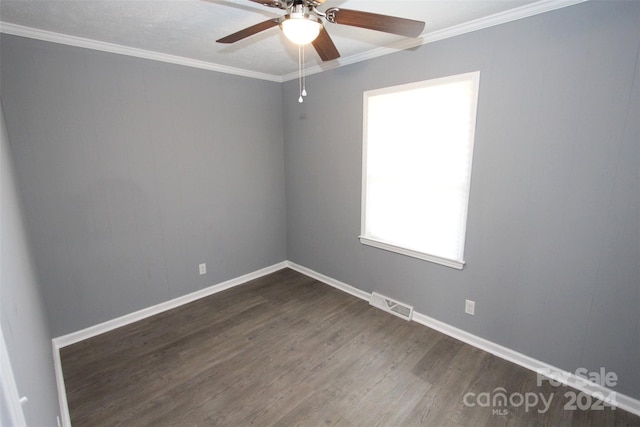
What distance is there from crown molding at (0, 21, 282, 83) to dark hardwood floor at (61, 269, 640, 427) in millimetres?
2495

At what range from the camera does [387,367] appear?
230cm

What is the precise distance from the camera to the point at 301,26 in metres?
1.41

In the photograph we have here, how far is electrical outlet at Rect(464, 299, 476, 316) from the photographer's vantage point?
249 cm

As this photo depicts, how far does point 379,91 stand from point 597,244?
6.70 ft

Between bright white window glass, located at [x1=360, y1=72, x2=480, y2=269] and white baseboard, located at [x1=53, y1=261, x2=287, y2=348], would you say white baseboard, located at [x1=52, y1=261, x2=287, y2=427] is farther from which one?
bright white window glass, located at [x1=360, y1=72, x2=480, y2=269]

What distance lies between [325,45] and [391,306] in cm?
245

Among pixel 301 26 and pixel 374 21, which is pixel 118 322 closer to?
pixel 301 26

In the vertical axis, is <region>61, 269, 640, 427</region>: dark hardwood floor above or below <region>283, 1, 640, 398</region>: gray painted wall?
below

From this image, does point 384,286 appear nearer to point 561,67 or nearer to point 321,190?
point 321,190

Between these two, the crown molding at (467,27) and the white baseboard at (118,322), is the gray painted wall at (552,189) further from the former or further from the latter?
the white baseboard at (118,322)

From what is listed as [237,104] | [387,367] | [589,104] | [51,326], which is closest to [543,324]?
[387,367]

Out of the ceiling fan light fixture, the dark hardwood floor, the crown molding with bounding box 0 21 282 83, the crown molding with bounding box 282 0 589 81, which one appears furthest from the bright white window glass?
the crown molding with bounding box 0 21 282 83

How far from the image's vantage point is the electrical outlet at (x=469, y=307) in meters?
2.49

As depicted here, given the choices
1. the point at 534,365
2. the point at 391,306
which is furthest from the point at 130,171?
the point at 534,365
